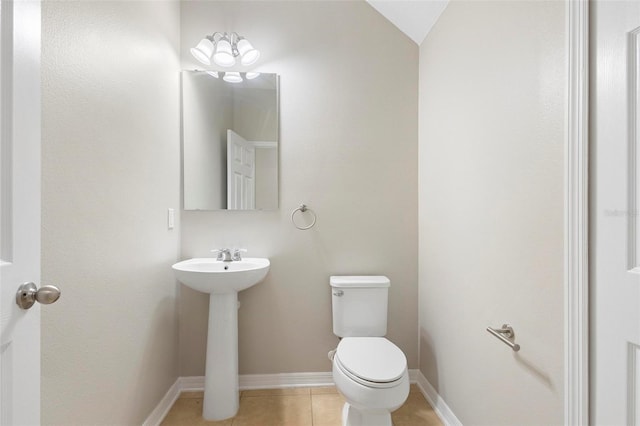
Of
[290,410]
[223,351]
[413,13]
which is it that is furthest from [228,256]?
[413,13]

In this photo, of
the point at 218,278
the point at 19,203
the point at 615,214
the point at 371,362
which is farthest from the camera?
the point at 218,278

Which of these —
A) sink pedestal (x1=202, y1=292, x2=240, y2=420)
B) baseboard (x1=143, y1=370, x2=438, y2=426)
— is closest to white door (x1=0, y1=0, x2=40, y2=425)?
sink pedestal (x1=202, y1=292, x2=240, y2=420)

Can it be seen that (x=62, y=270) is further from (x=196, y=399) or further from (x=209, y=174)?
(x=196, y=399)

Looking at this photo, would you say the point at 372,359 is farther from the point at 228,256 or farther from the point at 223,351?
the point at 228,256

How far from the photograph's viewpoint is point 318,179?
1993mm

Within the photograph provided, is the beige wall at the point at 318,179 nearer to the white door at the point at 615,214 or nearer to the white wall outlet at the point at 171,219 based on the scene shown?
the white wall outlet at the point at 171,219

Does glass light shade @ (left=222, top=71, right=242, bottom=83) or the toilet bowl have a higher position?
glass light shade @ (left=222, top=71, right=242, bottom=83)

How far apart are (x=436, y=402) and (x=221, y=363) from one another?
1231 mm

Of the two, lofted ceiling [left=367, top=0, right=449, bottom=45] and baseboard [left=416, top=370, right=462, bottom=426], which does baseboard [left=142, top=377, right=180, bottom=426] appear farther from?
lofted ceiling [left=367, top=0, right=449, bottom=45]

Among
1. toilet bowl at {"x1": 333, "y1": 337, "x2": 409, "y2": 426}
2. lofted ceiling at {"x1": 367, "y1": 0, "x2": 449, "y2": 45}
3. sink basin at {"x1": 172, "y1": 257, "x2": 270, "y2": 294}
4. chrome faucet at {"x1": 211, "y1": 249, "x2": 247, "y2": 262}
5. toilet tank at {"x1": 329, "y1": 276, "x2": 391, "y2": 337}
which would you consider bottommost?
toilet bowl at {"x1": 333, "y1": 337, "x2": 409, "y2": 426}

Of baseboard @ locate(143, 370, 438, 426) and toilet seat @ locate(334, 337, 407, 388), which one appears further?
baseboard @ locate(143, 370, 438, 426)

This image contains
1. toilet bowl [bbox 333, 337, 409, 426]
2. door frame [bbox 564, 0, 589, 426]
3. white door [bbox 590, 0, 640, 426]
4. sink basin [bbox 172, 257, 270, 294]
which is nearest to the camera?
white door [bbox 590, 0, 640, 426]

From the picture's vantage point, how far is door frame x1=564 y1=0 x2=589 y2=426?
34.4 inches

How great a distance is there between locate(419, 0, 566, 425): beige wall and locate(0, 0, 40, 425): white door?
1.42 meters
